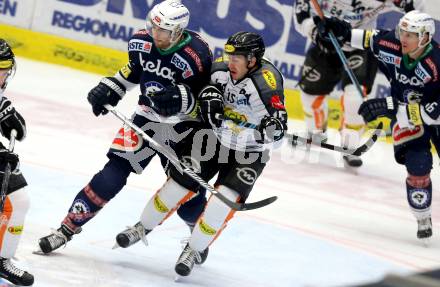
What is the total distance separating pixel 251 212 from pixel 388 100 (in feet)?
3.68

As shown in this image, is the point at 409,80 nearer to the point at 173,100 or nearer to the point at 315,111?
the point at 173,100

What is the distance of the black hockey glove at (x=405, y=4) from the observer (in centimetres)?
782

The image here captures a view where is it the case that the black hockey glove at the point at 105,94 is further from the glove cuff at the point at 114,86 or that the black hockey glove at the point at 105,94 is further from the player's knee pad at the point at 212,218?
the player's knee pad at the point at 212,218

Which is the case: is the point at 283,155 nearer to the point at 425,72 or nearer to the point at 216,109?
the point at 425,72

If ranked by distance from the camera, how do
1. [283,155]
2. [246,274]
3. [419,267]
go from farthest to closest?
[283,155]
[419,267]
[246,274]

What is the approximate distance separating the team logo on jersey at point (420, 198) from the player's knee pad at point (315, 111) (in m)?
2.01

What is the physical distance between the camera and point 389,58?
637 centimetres

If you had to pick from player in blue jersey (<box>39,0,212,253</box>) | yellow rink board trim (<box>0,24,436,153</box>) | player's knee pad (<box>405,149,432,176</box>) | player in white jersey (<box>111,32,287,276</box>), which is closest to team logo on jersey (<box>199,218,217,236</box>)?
Result: player in white jersey (<box>111,32,287,276</box>)

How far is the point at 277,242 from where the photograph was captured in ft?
19.8

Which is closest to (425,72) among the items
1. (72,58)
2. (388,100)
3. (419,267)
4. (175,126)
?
(388,100)

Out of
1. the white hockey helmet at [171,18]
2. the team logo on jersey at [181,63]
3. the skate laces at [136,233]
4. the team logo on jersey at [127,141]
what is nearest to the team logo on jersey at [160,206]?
the skate laces at [136,233]

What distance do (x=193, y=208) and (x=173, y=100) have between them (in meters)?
0.68

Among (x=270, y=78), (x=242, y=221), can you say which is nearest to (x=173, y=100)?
(x=270, y=78)

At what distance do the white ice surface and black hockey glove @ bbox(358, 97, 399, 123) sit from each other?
78cm
